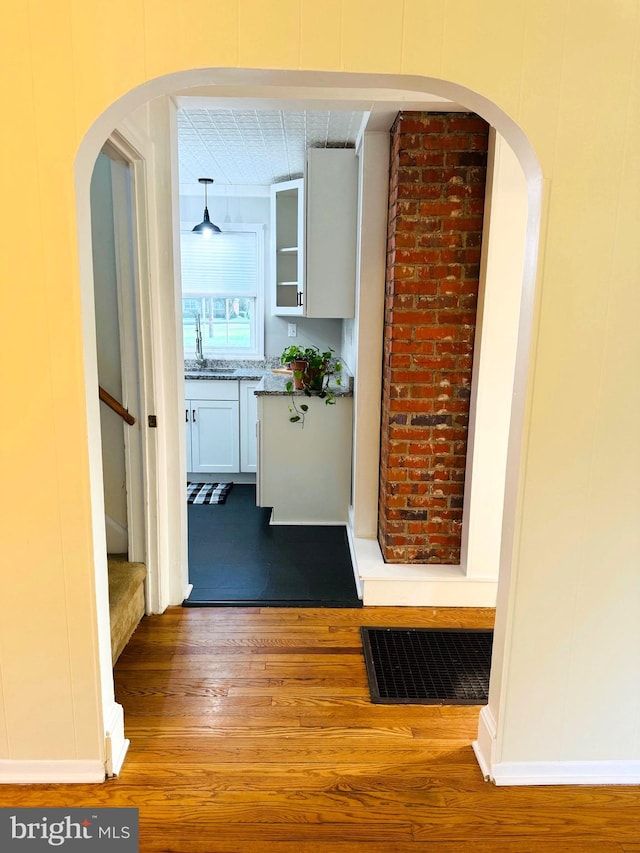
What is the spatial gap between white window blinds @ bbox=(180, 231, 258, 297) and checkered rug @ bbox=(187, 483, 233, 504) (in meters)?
1.70

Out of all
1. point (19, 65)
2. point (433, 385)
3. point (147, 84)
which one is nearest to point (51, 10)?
point (19, 65)

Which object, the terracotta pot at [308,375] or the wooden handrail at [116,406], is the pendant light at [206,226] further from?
the wooden handrail at [116,406]

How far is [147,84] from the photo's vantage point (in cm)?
136

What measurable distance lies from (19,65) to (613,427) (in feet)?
5.89

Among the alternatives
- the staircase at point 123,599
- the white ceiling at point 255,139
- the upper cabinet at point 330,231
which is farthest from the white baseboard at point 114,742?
the white ceiling at point 255,139

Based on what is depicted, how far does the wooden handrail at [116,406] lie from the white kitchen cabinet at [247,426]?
6.66 ft

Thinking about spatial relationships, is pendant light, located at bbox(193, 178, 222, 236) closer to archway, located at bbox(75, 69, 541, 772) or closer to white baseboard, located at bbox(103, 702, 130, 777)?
archway, located at bbox(75, 69, 541, 772)

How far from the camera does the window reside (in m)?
4.83

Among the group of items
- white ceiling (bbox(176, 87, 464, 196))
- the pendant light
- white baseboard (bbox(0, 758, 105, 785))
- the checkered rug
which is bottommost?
white baseboard (bbox(0, 758, 105, 785))

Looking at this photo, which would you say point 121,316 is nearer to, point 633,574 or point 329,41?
point 329,41

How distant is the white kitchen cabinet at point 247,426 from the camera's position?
4469 mm

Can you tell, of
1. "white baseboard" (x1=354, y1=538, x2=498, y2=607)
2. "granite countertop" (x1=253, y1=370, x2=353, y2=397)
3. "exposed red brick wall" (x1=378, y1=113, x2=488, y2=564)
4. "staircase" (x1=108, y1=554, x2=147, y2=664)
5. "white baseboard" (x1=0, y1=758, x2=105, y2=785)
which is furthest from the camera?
"granite countertop" (x1=253, y1=370, x2=353, y2=397)

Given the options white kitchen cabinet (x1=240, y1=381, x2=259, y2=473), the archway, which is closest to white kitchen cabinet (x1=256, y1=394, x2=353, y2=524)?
white kitchen cabinet (x1=240, y1=381, x2=259, y2=473)

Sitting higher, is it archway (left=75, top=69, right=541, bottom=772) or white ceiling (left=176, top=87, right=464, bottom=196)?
white ceiling (left=176, top=87, right=464, bottom=196)
